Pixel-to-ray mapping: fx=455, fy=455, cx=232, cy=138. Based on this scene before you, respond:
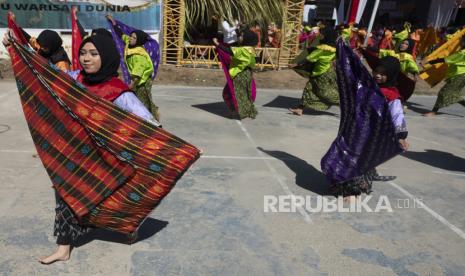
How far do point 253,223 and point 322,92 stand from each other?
190 inches

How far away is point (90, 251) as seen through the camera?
11.0 ft

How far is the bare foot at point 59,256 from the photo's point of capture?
3122 mm

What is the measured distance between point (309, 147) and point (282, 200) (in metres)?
2.16

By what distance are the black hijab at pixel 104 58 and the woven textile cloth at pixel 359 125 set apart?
2.21 metres

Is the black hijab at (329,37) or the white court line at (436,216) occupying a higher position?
the black hijab at (329,37)

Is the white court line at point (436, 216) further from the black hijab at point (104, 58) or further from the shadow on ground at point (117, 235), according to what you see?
the black hijab at point (104, 58)

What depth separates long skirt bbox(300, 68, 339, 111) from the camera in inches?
328

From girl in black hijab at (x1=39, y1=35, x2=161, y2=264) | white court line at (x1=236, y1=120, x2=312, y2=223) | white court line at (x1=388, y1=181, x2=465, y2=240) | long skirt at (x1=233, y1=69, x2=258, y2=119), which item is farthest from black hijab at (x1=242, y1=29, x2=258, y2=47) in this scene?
girl in black hijab at (x1=39, y1=35, x2=161, y2=264)

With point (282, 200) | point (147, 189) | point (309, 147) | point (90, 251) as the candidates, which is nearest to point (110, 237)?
point (90, 251)

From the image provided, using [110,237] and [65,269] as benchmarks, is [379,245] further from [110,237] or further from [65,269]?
[65,269]

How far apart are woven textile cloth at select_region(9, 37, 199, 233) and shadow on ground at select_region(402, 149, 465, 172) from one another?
4528 millimetres

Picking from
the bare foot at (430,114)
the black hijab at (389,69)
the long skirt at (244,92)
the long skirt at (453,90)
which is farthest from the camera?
the bare foot at (430,114)

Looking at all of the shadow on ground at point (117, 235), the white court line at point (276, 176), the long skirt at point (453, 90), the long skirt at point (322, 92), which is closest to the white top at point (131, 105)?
the shadow on ground at point (117, 235)

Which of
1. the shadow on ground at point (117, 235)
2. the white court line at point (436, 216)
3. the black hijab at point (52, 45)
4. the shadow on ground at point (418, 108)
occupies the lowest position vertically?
the shadow on ground at point (418, 108)
